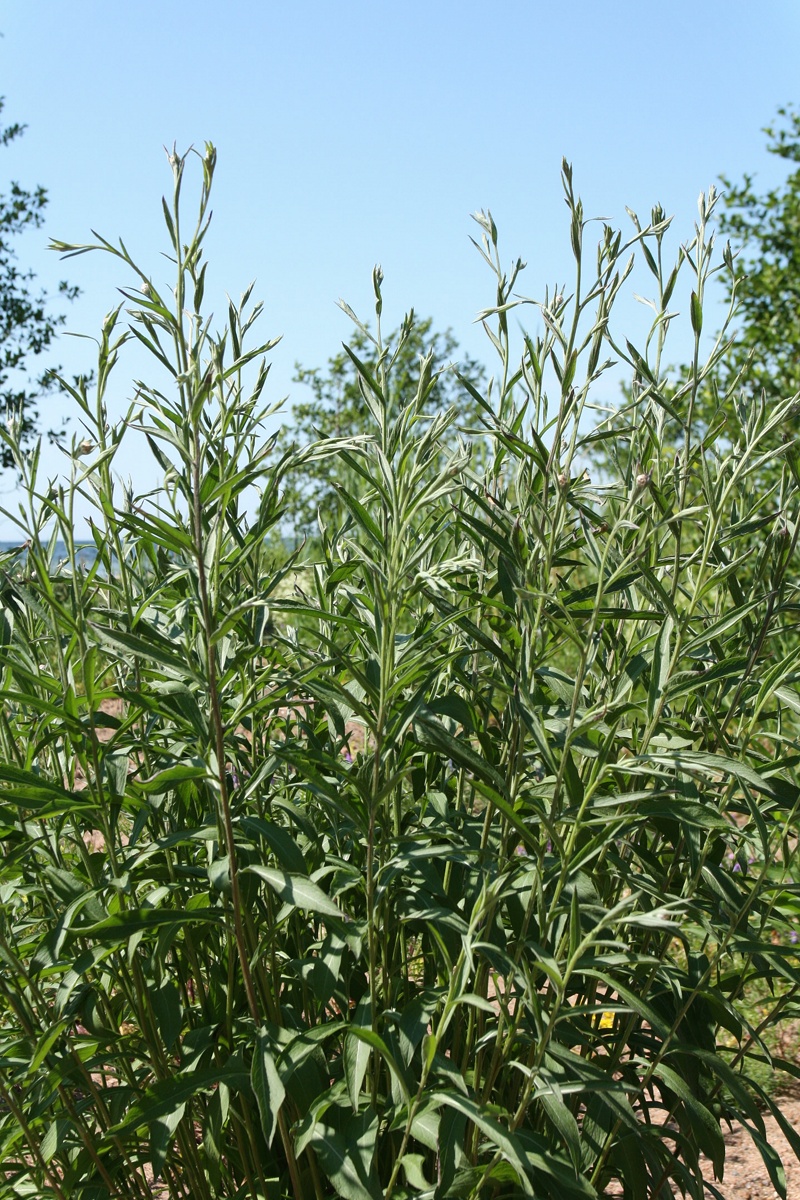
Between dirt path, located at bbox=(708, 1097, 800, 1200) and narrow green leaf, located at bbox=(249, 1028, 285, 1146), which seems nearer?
narrow green leaf, located at bbox=(249, 1028, 285, 1146)

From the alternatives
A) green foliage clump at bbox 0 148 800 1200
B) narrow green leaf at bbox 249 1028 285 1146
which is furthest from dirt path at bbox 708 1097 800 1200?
narrow green leaf at bbox 249 1028 285 1146

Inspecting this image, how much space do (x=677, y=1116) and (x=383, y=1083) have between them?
507 millimetres

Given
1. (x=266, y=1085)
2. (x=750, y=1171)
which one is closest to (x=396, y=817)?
(x=266, y=1085)

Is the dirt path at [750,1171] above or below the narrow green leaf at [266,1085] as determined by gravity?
below

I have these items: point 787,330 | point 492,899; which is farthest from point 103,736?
point 492,899

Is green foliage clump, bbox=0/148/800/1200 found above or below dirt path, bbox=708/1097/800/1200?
above

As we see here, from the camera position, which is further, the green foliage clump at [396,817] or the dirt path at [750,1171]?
the dirt path at [750,1171]

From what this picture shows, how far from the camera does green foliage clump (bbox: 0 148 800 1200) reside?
1.40 m

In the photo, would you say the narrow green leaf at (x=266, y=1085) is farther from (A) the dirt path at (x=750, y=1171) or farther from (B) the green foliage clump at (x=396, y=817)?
(A) the dirt path at (x=750, y=1171)

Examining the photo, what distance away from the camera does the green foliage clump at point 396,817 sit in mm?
1401

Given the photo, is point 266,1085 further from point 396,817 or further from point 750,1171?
point 750,1171

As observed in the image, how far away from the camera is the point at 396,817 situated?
5.55 feet

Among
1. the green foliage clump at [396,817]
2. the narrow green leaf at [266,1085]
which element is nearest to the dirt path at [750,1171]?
the green foliage clump at [396,817]

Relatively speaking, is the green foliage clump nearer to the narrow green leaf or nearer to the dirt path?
the narrow green leaf
